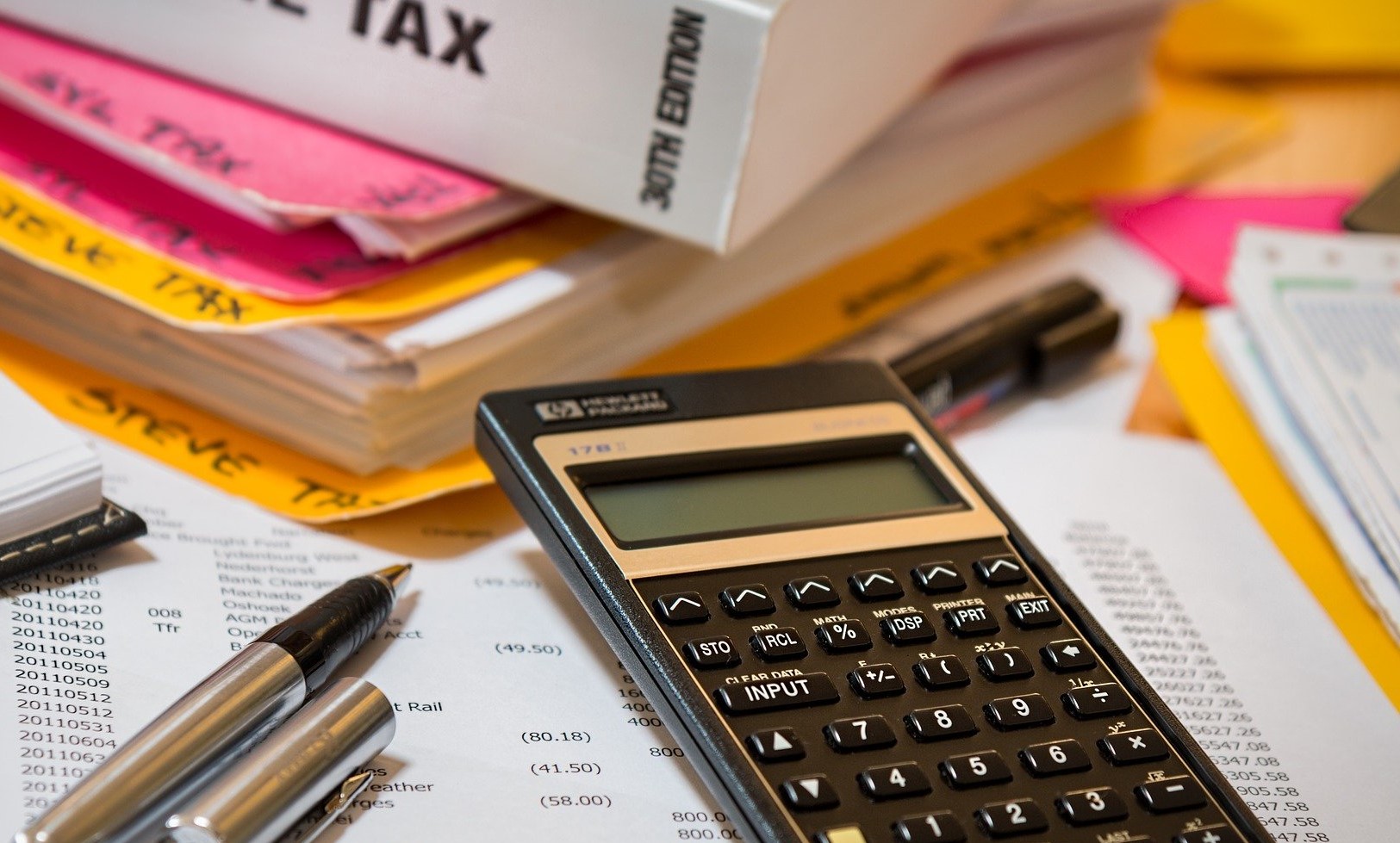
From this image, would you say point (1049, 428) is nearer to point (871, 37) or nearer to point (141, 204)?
point (871, 37)

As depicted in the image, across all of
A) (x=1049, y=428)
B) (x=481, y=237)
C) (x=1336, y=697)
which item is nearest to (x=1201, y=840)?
(x=1336, y=697)

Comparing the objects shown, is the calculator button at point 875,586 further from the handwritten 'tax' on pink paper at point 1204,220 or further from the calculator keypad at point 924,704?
the handwritten 'tax' on pink paper at point 1204,220

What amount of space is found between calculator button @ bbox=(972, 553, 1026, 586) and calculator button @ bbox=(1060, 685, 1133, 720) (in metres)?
0.04

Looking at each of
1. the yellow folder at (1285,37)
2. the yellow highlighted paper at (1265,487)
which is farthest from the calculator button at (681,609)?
the yellow folder at (1285,37)

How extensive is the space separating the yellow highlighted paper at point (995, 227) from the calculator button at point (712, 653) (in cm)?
21

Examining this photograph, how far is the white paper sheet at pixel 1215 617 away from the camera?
41 centimetres

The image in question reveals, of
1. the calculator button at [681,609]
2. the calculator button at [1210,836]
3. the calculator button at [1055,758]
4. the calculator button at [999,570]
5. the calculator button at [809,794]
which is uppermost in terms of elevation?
the calculator button at [681,609]

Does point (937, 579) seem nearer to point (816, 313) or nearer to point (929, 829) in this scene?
point (929, 829)

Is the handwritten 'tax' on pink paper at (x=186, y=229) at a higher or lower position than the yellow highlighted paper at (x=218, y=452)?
higher

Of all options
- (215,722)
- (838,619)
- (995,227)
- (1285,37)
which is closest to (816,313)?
(995,227)

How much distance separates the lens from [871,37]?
1.70 ft

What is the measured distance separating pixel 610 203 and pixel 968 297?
0.21 meters

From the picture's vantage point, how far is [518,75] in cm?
49

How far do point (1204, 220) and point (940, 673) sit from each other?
1.44 ft
